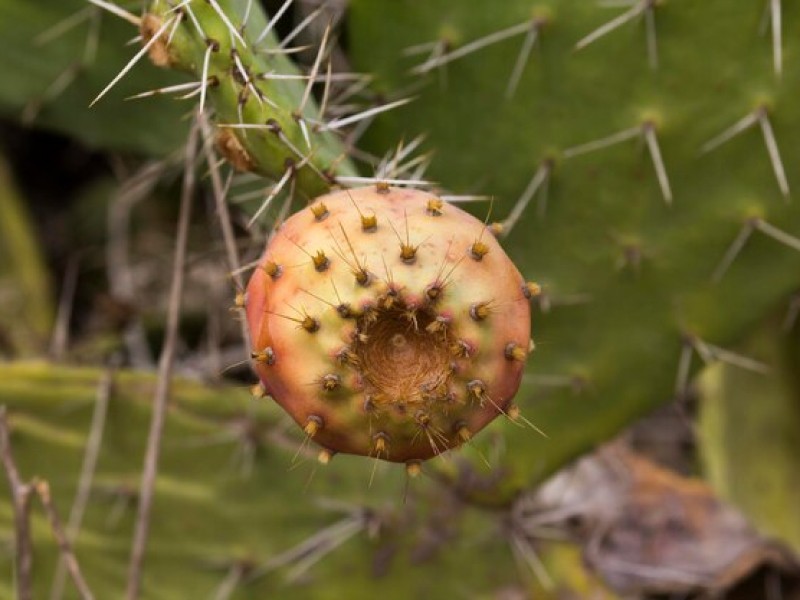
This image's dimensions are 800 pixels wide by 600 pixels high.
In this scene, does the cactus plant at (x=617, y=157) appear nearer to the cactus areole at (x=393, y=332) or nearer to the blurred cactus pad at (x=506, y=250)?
the blurred cactus pad at (x=506, y=250)

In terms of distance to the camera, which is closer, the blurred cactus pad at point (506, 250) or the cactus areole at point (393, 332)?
the cactus areole at point (393, 332)

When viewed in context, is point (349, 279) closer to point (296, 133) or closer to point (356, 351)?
point (356, 351)

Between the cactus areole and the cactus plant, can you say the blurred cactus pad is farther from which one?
the cactus areole

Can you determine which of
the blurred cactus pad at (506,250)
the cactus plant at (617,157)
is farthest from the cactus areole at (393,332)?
Result: the cactus plant at (617,157)

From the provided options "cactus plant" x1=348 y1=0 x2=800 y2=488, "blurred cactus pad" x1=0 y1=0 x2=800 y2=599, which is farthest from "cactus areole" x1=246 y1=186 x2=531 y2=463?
"cactus plant" x1=348 y1=0 x2=800 y2=488

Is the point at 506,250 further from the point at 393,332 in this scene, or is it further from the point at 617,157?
the point at 393,332

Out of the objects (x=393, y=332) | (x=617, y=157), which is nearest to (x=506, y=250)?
(x=617, y=157)

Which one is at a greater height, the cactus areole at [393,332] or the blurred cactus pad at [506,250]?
the cactus areole at [393,332]
